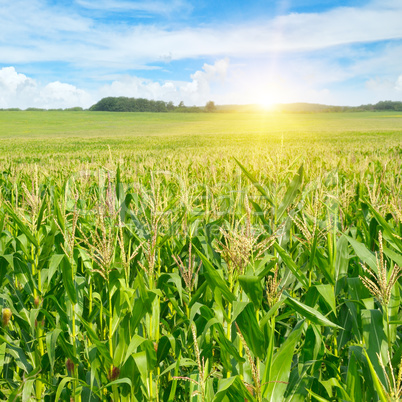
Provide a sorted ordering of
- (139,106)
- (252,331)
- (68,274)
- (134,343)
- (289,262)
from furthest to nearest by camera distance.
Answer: (139,106), (68,274), (289,262), (134,343), (252,331)

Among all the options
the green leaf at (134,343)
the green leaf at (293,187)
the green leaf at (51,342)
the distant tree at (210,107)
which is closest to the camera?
the green leaf at (134,343)

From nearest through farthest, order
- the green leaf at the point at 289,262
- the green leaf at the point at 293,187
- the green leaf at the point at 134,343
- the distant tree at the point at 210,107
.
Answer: the green leaf at the point at 134,343, the green leaf at the point at 289,262, the green leaf at the point at 293,187, the distant tree at the point at 210,107

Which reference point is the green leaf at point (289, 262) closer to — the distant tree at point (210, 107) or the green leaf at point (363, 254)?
the green leaf at point (363, 254)

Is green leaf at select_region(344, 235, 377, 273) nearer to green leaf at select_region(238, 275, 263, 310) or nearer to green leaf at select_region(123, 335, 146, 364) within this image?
green leaf at select_region(238, 275, 263, 310)

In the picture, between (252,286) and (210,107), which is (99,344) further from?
(210,107)

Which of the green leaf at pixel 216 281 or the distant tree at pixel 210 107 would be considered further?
the distant tree at pixel 210 107

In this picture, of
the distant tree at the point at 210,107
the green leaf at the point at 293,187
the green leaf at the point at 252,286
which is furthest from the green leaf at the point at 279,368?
the distant tree at the point at 210,107

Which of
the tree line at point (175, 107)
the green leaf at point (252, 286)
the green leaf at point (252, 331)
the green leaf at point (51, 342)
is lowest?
the green leaf at point (51, 342)

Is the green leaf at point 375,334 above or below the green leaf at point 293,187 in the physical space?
below

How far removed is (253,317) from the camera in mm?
1729

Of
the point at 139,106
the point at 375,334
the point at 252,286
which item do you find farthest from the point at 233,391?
the point at 139,106

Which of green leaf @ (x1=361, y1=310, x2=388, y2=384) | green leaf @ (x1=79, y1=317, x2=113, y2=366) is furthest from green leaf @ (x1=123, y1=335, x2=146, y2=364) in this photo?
green leaf @ (x1=361, y1=310, x2=388, y2=384)

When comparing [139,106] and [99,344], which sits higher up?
[139,106]

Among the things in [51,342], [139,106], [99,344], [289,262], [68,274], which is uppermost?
[139,106]
